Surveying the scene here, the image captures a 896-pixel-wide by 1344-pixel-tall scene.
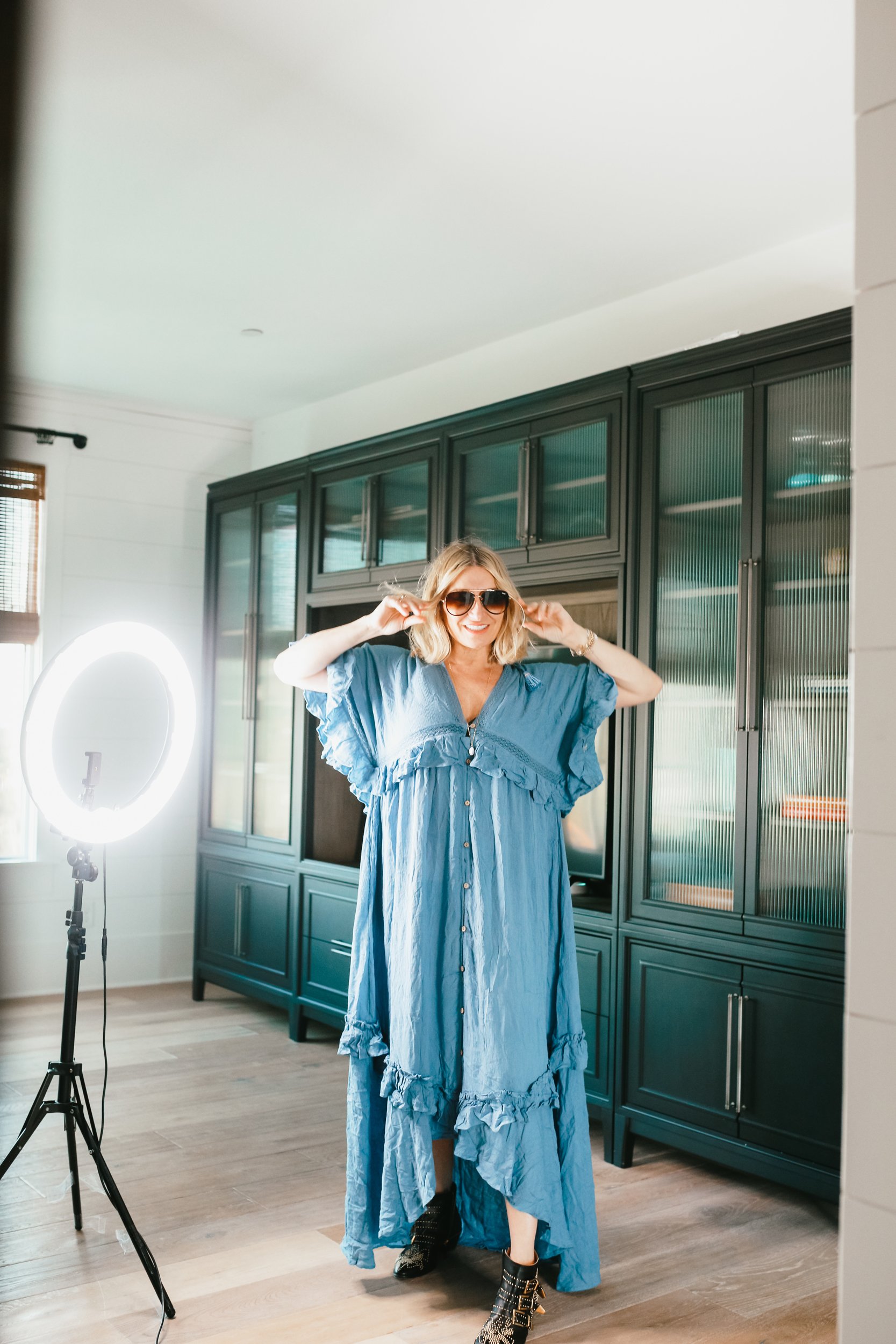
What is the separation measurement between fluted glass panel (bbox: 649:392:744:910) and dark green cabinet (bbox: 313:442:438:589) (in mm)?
1076

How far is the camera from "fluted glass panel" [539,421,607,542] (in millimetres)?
3373

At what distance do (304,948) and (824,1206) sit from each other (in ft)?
7.34

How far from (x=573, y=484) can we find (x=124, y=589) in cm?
275

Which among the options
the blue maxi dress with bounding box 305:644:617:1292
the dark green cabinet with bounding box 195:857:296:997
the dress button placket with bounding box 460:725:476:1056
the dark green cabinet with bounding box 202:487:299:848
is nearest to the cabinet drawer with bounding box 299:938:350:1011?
the dark green cabinet with bounding box 195:857:296:997

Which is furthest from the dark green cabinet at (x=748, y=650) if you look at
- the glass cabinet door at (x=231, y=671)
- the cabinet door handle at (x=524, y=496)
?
the glass cabinet door at (x=231, y=671)

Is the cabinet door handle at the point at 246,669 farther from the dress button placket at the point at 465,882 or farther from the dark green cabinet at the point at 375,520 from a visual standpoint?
the dress button placket at the point at 465,882

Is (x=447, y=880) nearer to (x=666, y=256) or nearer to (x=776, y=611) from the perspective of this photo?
(x=776, y=611)

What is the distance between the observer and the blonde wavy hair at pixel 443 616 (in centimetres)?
232

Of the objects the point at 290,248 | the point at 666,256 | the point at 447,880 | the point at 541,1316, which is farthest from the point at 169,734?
the point at 666,256

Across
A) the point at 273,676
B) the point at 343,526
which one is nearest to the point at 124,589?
the point at 273,676

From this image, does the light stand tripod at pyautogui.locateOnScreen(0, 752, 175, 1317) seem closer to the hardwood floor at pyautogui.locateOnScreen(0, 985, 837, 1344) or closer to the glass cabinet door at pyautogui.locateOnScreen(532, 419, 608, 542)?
the hardwood floor at pyautogui.locateOnScreen(0, 985, 837, 1344)

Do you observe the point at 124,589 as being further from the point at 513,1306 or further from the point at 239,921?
the point at 513,1306

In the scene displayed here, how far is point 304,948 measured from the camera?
446 cm

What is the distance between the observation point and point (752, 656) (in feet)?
9.62
